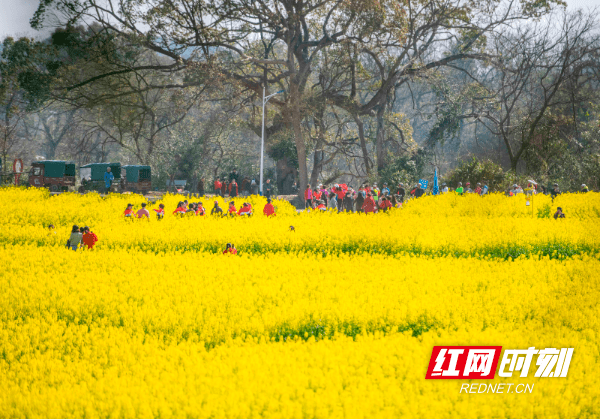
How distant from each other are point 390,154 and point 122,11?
1755cm

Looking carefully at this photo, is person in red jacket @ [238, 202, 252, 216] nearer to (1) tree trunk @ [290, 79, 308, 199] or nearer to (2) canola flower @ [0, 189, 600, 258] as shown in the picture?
(2) canola flower @ [0, 189, 600, 258]

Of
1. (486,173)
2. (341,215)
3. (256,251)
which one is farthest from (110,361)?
(486,173)

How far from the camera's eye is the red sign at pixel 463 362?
5312 mm

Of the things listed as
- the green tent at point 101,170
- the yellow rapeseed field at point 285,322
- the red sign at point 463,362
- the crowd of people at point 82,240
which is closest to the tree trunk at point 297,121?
the green tent at point 101,170

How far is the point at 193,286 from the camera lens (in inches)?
357

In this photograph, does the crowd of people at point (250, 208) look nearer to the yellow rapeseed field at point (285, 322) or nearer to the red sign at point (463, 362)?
the yellow rapeseed field at point (285, 322)

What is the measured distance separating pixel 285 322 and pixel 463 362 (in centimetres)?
244

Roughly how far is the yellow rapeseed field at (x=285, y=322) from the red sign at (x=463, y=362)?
15 cm

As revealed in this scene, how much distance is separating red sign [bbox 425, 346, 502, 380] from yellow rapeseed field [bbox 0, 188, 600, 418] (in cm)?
15

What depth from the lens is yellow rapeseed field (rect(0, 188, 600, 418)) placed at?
475 centimetres

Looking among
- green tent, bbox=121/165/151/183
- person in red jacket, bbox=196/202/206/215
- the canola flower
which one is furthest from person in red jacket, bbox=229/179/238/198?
person in red jacket, bbox=196/202/206/215

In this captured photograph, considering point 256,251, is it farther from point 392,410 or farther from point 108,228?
point 392,410

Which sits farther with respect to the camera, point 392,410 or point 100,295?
point 100,295

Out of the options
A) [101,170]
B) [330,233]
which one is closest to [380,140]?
[330,233]
